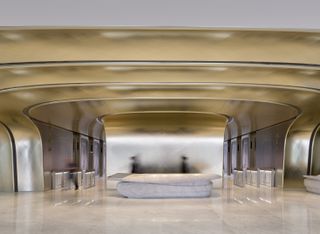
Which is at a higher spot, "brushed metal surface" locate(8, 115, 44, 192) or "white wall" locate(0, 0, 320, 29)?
"white wall" locate(0, 0, 320, 29)

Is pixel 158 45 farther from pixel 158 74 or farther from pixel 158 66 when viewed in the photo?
pixel 158 74

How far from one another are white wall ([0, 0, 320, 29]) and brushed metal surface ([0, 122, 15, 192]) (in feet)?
38.1

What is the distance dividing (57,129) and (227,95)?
920 centimetres

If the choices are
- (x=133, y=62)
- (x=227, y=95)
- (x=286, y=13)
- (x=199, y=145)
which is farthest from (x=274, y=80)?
(x=199, y=145)

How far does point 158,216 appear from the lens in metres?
9.99

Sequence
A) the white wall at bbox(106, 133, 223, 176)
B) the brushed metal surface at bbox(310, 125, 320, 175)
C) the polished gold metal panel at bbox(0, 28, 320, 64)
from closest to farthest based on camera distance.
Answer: the polished gold metal panel at bbox(0, 28, 320, 64)
the brushed metal surface at bbox(310, 125, 320, 175)
the white wall at bbox(106, 133, 223, 176)

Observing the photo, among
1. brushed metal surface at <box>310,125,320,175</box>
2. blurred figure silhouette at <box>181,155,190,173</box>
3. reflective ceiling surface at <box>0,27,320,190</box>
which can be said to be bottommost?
blurred figure silhouette at <box>181,155,190,173</box>

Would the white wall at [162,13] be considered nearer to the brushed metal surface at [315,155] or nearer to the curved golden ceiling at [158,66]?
the curved golden ceiling at [158,66]

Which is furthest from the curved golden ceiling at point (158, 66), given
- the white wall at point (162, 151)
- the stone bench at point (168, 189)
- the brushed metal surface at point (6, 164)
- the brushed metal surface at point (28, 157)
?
the white wall at point (162, 151)

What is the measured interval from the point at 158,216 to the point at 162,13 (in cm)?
531

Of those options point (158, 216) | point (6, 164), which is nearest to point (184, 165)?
point (6, 164)

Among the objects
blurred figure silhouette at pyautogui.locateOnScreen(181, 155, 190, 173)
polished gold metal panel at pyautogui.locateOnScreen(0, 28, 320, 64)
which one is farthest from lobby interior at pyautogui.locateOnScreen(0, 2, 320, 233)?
blurred figure silhouette at pyautogui.locateOnScreen(181, 155, 190, 173)

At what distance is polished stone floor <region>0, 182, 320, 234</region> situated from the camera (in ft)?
27.2

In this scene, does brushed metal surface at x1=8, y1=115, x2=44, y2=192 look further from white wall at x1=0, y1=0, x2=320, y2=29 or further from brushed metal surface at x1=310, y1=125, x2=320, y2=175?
white wall at x1=0, y1=0, x2=320, y2=29
